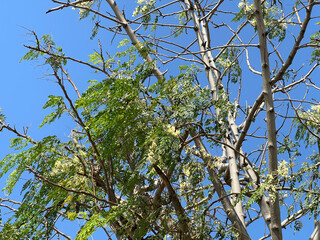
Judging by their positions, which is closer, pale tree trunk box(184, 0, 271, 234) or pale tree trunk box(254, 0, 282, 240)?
pale tree trunk box(254, 0, 282, 240)

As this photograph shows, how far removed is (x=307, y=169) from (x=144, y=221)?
1500mm

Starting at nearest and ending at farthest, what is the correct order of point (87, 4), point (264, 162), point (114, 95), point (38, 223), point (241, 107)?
point (114, 95), point (38, 223), point (264, 162), point (241, 107), point (87, 4)

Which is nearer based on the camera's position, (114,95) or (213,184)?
(114,95)

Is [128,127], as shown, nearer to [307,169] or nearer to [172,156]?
[172,156]

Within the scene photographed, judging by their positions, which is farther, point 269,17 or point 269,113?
point 269,17

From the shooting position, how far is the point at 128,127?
13.2 ft

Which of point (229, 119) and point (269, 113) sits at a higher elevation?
point (229, 119)

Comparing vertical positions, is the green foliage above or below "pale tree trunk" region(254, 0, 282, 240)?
above

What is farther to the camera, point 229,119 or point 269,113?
point 229,119

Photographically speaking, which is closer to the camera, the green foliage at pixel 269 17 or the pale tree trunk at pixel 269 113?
the pale tree trunk at pixel 269 113

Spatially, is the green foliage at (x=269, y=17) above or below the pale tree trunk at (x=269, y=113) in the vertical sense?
Result: above

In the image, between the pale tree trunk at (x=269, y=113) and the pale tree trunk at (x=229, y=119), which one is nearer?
the pale tree trunk at (x=269, y=113)

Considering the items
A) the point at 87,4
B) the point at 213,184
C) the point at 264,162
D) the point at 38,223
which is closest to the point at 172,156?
the point at 213,184

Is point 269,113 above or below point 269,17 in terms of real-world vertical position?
below
